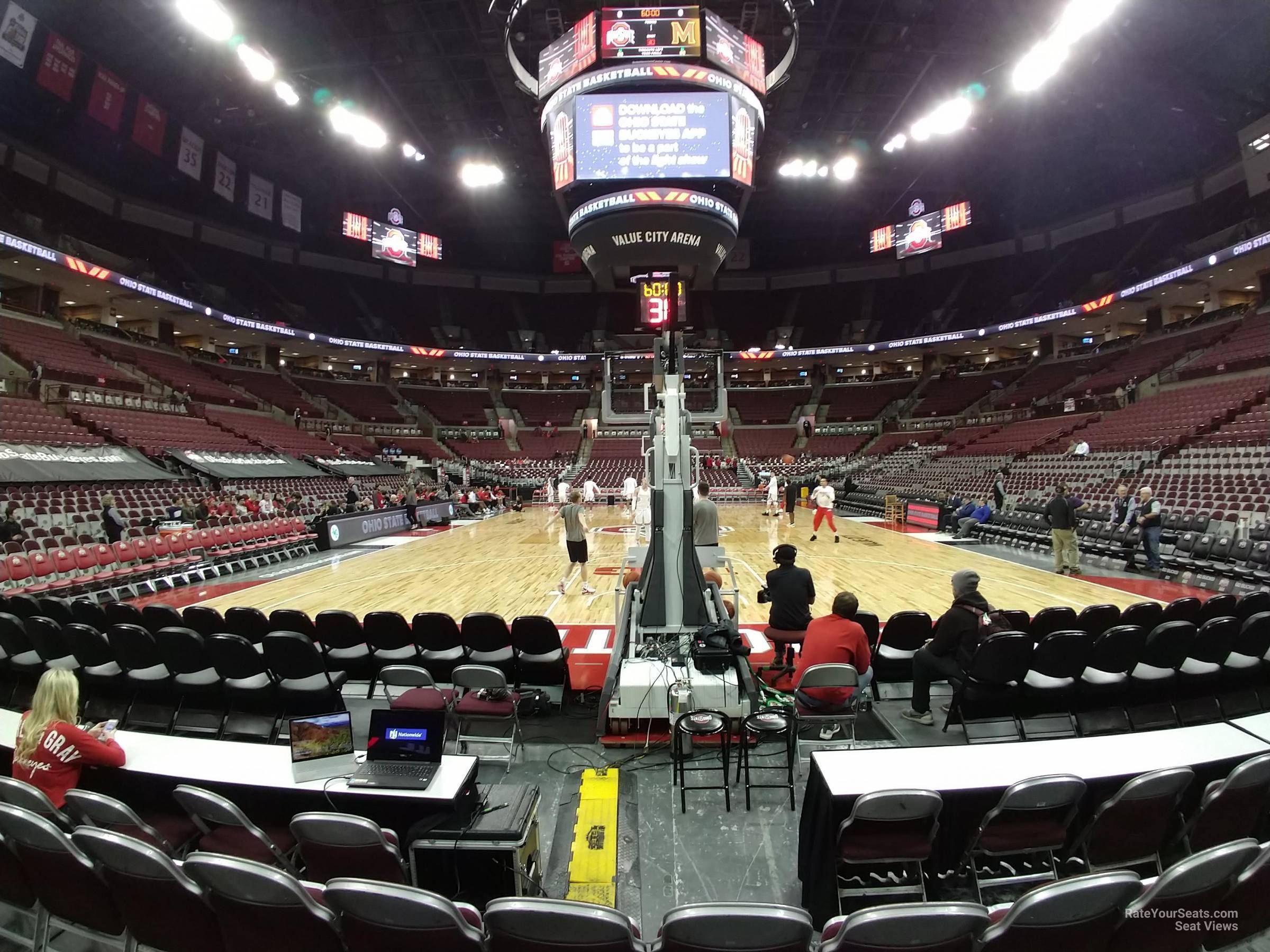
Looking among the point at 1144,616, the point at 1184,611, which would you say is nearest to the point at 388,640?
the point at 1144,616

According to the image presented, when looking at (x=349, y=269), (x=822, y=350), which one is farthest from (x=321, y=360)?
(x=822, y=350)

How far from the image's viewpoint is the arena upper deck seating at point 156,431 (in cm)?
1844

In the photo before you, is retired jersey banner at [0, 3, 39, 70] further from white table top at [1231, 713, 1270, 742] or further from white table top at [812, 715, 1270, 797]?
white table top at [1231, 713, 1270, 742]

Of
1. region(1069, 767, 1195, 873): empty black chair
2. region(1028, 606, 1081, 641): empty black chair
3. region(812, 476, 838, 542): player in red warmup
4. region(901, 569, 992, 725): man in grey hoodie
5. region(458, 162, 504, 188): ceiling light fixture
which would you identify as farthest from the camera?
region(458, 162, 504, 188): ceiling light fixture

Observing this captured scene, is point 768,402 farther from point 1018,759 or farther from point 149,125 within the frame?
point 1018,759

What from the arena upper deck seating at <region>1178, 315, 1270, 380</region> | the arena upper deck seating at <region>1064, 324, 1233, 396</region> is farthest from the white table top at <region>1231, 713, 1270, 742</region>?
the arena upper deck seating at <region>1064, 324, 1233, 396</region>

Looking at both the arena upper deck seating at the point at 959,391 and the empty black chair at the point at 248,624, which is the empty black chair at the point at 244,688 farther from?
the arena upper deck seating at the point at 959,391

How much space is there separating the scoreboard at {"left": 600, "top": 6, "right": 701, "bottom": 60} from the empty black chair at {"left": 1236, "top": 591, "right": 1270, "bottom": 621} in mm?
11515

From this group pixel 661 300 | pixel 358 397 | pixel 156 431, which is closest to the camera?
pixel 661 300

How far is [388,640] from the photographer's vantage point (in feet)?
16.2

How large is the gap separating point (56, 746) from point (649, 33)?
43.3ft

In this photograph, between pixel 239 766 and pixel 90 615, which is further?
pixel 90 615

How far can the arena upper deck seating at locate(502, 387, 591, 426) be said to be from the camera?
4150cm

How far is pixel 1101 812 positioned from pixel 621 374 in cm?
494
